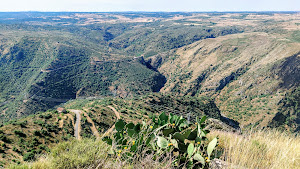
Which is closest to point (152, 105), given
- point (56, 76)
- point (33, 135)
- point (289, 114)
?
point (33, 135)

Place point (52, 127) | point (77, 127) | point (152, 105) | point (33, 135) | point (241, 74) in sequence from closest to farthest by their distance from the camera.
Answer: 1. point (33, 135)
2. point (52, 127)
3. point (77, 127)
4. point (152, 105)
5. point (241, 74)

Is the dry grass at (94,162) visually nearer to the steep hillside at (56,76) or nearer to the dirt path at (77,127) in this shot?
the dirt path at (77,127)

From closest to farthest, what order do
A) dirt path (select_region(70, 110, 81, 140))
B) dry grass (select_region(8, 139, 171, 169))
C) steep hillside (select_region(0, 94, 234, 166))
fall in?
dry grass (select_region(8, 139, 171, 169))
steep hillside (select_region(0, 94, 234, 166))
dirt path (select_region(70, 110, 81, 140))

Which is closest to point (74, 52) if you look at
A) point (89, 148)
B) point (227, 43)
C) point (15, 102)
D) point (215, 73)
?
point (15, 102)

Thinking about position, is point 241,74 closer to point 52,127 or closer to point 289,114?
point 289,114

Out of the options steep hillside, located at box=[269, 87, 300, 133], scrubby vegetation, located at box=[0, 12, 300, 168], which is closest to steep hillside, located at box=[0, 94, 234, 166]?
scrubby vegetation, located at box=[0, 12, 300, 168]

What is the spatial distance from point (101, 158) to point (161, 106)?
3818cm

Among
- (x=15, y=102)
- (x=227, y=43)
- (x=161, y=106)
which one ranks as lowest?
(x=15, y=102)

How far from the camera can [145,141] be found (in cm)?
353

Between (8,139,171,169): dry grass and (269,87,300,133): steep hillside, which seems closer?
(8,139,171,169): dry grass

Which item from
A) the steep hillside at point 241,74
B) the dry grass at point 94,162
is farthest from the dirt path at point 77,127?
the steep hillside at point 241,74

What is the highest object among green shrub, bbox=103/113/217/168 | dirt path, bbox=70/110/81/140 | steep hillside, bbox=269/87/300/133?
green shrub, bbox=103/113/217/168

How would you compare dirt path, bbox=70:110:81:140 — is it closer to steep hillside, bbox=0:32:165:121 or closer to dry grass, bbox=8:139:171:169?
dry grass, bbox=8:139:171:169

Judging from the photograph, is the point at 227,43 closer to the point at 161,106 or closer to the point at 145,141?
the point at 161,106
